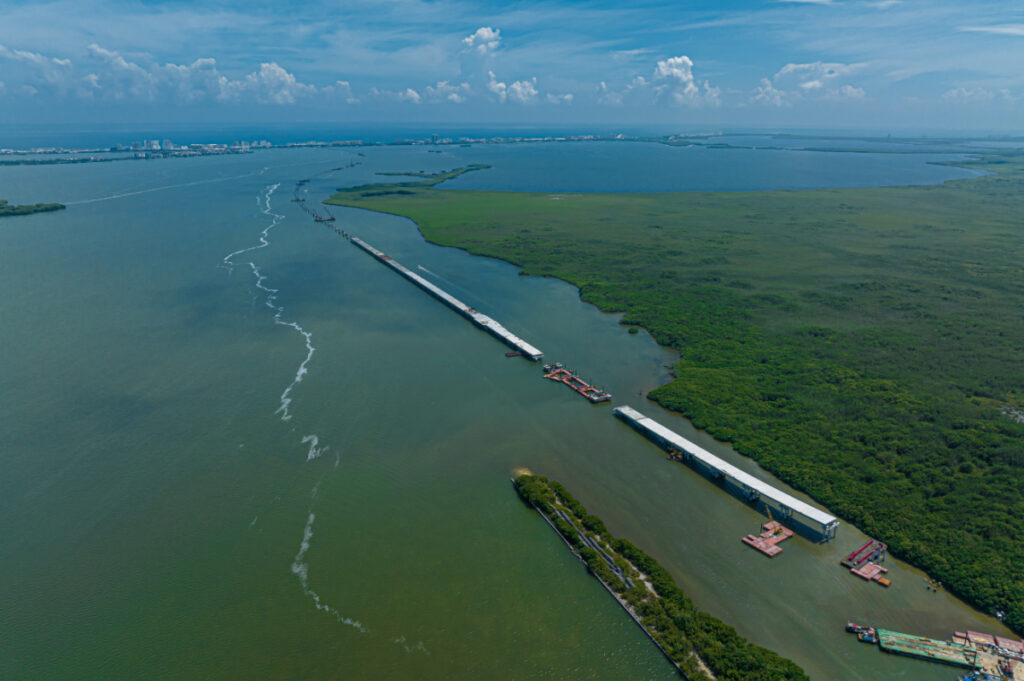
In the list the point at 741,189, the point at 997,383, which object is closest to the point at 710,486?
the point at 997,383

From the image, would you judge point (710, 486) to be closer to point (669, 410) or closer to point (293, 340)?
point (669, 410)

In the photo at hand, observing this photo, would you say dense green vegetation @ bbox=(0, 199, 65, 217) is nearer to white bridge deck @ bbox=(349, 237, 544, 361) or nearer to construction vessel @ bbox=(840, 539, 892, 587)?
white bridge deck @ bbox=(349, 237, 544, 361)

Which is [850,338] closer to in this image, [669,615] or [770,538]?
[770,538]

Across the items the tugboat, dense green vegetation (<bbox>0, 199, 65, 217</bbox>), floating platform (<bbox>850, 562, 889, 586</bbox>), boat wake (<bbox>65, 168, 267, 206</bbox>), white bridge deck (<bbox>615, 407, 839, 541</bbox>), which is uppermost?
boat wake (<bbox>65, 168, 267, 206</bbox>)

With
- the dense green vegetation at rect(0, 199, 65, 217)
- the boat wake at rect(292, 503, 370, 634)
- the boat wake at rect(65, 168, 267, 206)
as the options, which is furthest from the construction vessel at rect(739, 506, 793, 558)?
the boat wake at rect(65, 168, 267, 206)

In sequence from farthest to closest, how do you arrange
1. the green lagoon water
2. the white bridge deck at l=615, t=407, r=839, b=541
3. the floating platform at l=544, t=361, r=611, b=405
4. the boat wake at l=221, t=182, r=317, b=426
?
the floating platform at l=544, t=361, r=611, b=405, the boat wake at l=221, t=182, r=317, b=426, the white bridge deck at l=615, t=407, r=839, b=541, the green lagoon water

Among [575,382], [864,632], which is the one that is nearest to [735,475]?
[864,632]

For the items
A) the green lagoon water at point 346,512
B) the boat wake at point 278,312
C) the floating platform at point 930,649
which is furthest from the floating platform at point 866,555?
the boat wake at point 278,312
